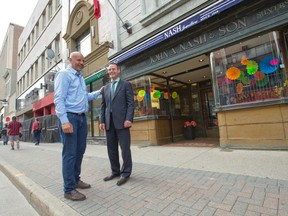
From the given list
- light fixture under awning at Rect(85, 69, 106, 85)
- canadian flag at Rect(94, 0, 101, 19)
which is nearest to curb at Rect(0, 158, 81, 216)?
light fixture under awning at Rect(85, 69, 106, 85)

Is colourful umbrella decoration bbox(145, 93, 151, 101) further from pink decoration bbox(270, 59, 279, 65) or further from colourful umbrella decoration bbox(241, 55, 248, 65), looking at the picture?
pink decoration bbox(270, 59, 279, 65)

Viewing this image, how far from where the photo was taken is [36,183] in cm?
358

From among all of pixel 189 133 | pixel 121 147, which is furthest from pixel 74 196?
pixel 189 133

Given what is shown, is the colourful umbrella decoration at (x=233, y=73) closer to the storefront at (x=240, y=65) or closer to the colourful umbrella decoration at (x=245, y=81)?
the storefront at (x=240, y=65)

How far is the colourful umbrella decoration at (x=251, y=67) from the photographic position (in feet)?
17.3

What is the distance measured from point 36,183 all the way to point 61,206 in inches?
57.7

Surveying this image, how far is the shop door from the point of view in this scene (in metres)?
9.45

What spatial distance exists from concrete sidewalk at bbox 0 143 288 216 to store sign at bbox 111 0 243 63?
3853 millimetres


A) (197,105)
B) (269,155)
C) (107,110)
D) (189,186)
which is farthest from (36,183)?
(197,105)

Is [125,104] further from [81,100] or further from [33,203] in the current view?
[33,203]

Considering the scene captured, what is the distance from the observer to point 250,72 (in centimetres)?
534

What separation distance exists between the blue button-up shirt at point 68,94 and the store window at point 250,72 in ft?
13.3

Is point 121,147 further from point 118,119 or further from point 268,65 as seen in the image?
point 268,65

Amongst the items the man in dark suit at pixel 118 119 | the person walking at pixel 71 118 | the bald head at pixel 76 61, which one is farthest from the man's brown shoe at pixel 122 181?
the bald head at pixel 76 61
